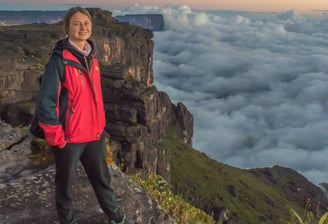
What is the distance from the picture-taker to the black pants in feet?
22.8

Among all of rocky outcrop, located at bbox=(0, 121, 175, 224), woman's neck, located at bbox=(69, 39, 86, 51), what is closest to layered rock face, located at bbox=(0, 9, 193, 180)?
rocky outcrop, located at bbox=(0, 121, 175, 224)

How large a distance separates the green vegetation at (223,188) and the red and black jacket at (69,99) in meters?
Answer: 110

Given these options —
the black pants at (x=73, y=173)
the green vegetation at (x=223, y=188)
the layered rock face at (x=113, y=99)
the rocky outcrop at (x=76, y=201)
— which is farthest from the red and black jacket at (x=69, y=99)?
the green vegetation at (x=223, y=188)

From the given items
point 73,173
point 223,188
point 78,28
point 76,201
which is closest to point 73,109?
point 73,173

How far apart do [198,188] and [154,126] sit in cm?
6784

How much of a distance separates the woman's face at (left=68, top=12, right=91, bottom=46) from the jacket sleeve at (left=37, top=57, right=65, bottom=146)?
0.70 meters

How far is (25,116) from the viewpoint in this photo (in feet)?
132

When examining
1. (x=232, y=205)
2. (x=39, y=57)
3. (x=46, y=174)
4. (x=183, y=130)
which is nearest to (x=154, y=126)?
(x=39, y=57)

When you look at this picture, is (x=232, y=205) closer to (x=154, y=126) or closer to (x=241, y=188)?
(x=241, y=188)

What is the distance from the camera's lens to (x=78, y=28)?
272 inches

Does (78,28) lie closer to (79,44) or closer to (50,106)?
(79,44)

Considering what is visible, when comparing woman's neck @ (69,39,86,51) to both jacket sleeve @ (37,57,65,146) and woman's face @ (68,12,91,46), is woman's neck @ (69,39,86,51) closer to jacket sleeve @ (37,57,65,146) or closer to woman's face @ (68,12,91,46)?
woman's face @ (68,12,91,46)

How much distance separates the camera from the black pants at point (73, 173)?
695 centimetres

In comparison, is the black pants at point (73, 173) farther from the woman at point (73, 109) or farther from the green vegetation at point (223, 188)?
the green vegetation at point (223, 188)
